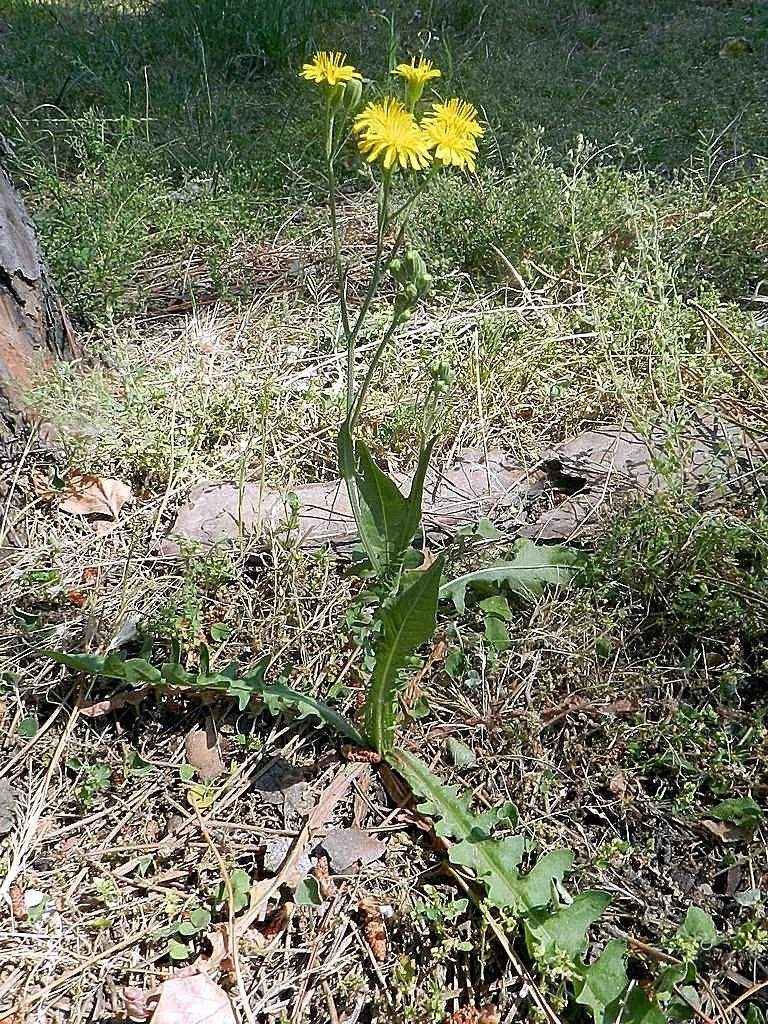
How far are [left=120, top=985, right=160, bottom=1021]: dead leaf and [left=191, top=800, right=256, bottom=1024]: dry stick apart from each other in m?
0.14

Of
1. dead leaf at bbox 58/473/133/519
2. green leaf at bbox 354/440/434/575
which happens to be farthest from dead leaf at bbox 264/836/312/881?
dead leaf at bbox 58/473/133/519

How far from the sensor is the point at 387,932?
4.93 ft

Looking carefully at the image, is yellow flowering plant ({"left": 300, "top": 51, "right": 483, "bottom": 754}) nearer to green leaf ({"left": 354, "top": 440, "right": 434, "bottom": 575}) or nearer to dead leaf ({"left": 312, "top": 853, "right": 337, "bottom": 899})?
green leaf ({"left": 354, "top": 440, "right": 434, "bottom": 575})

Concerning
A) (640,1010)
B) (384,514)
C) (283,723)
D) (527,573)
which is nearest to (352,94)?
(384,514)

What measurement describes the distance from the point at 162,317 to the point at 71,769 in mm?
1708

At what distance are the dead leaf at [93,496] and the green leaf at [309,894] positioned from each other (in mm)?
1114

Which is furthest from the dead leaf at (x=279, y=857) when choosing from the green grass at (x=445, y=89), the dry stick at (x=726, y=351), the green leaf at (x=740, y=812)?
the green grass at (x=445, y=89)

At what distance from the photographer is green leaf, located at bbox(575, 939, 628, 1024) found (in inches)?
51.9

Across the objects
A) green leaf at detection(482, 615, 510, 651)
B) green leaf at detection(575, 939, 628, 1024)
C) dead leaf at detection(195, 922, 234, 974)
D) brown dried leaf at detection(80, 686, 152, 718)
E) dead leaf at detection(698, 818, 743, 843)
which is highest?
green leaf at detection(482, 615, 510, 651)

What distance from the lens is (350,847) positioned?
1.61 meters

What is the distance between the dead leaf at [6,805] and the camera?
5.42ft

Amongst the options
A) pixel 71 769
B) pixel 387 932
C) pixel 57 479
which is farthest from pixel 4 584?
pixel 387 932

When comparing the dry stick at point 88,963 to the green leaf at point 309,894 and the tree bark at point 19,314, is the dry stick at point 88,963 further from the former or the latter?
the tree bark at point 19,314

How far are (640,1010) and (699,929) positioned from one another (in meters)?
0.21
